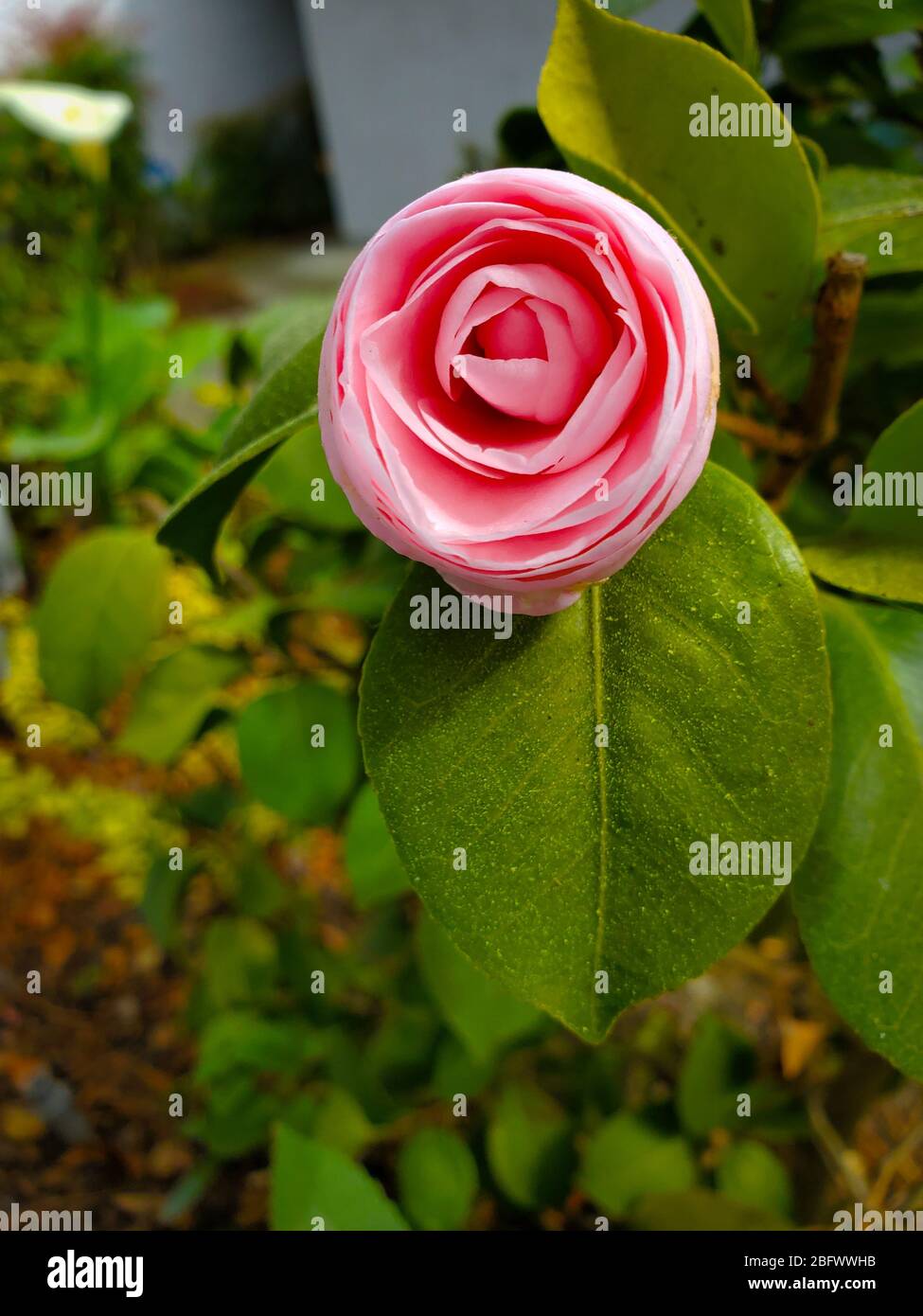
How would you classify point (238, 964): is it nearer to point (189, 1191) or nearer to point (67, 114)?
point (189, 1191)

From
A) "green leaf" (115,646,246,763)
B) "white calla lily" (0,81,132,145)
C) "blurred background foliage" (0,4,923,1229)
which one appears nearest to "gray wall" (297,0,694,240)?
"white calla lily" (0,81,132,145)

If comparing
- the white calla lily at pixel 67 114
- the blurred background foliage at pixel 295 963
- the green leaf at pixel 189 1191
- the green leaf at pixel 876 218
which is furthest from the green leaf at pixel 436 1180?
the white calla lily at pixel 67 114

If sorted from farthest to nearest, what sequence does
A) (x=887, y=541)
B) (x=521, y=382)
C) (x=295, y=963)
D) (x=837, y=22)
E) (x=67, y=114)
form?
(x=67, y=114), (x=295, y=963), (x=837, y=22), (x=887, y=541), (x=521, y=382)

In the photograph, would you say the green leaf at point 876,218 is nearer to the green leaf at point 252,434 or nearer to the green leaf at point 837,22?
the green leaf at point 837,22

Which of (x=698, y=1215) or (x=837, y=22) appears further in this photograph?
(x=698, y=1215)

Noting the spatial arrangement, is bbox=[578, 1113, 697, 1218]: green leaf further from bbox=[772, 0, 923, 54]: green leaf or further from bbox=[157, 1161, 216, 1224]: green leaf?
bbox=[772, 0, 923, 54]: green leaf

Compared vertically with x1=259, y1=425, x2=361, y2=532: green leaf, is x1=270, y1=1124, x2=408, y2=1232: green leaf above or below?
below

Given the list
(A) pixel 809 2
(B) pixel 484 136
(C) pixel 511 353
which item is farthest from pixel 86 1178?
(B) pixel 484 136

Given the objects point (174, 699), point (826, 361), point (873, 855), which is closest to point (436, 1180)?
point (174, 699)
